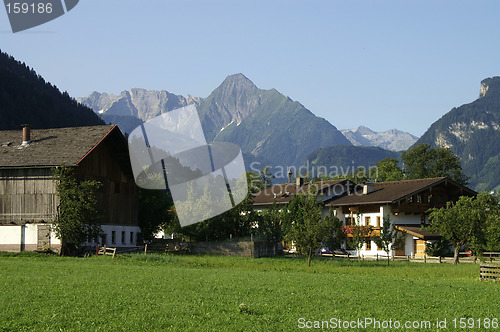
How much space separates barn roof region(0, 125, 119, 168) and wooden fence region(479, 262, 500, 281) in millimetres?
30168

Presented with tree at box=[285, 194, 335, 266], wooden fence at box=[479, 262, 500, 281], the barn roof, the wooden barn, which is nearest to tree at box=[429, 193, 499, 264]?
tree at box=[285, 194, 335, 266]

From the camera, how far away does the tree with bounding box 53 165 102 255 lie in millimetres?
44625

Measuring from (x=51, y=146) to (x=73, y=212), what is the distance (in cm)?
779

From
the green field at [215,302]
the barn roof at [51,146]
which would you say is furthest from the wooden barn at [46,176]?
the green field at [215,302]

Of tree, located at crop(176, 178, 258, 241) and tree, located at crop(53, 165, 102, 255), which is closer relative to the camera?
tree, located at crop(53, 165, 102, 255)

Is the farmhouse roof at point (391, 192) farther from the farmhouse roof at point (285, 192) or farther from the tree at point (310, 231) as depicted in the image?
the tree at point (310, 231)

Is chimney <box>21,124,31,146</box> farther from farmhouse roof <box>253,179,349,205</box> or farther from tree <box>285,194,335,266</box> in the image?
farmhouse roof <box>253,179,349,205</box>

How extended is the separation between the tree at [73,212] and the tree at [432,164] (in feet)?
263

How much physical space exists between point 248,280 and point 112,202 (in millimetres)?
29371

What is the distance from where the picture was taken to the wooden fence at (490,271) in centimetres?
2945

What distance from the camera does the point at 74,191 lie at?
148ft

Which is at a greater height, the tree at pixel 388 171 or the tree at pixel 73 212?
the tree at pixel 388 171

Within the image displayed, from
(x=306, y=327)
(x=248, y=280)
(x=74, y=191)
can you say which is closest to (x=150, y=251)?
(x=74, y=191)

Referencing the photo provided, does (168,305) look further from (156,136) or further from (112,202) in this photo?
(112,202)
